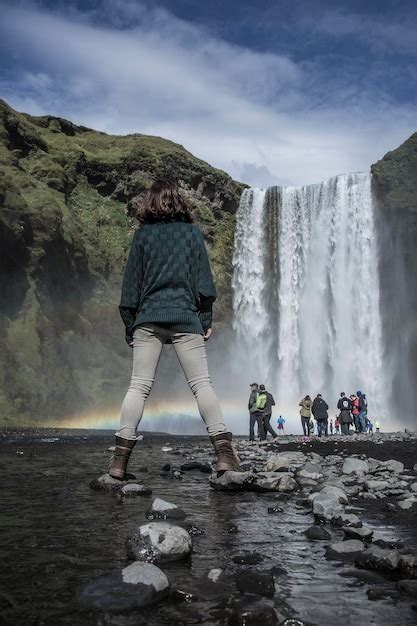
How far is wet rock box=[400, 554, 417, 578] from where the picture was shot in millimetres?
2633

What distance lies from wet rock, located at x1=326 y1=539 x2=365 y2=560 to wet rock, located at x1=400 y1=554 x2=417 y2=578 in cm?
35

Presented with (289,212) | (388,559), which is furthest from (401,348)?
(388,559)

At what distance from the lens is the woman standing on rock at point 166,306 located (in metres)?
5.01

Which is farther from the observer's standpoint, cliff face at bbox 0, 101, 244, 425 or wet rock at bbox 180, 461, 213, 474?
cliff face at bbox 0, 101, 244, 425

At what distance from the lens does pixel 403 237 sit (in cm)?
4497

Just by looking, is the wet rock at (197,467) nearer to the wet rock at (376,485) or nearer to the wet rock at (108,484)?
the wet rock at (376,485)

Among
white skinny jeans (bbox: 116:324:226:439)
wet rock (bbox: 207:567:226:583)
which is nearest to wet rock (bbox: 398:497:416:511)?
white skinny jeans (bbox: 116:324:226:439)

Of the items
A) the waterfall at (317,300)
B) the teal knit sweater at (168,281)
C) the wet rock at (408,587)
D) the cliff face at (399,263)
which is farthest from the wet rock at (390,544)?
the cliff face at (399,263)

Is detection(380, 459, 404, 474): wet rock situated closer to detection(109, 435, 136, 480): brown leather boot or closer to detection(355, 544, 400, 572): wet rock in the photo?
detection(109, 435, 136, 480): brown leather boot

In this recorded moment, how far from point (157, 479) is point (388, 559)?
178 inches

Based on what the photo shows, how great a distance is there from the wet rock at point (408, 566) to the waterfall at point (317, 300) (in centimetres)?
4075

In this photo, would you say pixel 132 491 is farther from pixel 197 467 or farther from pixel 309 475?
pixel 197 467

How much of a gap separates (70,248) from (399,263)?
28.2 metres

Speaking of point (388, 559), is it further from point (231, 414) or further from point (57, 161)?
point (57, 161)
